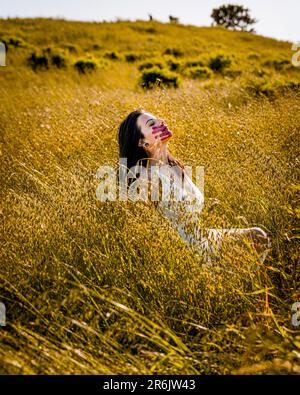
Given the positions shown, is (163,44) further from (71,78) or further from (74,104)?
(74,104)

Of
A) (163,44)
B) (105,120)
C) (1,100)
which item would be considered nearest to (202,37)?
(163,44)

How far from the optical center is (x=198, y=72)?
Answer: 13188 mm

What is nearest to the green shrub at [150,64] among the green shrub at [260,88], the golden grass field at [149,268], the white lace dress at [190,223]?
the green shrub at [260,88]

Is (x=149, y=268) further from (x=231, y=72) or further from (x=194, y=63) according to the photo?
(x=194, y=63)

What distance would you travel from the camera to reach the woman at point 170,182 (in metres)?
1.92

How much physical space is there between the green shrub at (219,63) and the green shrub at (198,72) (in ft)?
2.73

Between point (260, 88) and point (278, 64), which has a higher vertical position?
point (278, 64)

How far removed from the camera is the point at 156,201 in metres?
2.29

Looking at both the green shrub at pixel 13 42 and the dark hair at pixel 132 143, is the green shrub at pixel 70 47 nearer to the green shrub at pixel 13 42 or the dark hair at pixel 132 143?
the green shrub at pixel 13 42

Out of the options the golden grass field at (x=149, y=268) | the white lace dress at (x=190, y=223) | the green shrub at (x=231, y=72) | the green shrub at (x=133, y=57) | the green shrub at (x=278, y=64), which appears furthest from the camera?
the green shrub at (x=133, y=57)

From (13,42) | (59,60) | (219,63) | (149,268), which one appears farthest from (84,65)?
(149,268)

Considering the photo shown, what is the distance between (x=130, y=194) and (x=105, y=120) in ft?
8.70

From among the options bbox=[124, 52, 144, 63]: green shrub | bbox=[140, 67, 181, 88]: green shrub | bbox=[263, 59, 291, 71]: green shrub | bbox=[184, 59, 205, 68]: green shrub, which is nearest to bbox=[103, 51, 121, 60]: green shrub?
bbox=[124, 52, 144, 63]: green shrub

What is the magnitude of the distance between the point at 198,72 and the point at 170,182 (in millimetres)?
11606
